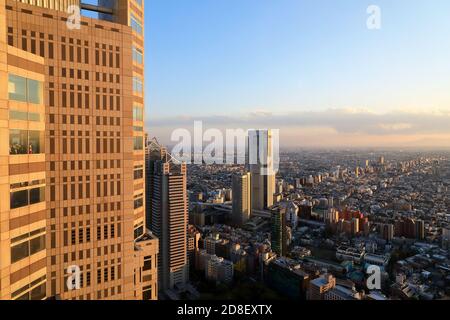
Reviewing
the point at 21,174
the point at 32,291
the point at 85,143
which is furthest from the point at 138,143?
the point at 32,291

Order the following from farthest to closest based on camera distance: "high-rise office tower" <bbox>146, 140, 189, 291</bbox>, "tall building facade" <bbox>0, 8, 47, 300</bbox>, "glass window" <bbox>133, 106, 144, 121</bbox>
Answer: "high-rise office tower" <bbox>146, 140, 189, 291</bbox>, "glass window" <bbox>133, 106, 144, 121</bbox>, "tall building facade" <bbox>0, 8, 47, 300</bbox>

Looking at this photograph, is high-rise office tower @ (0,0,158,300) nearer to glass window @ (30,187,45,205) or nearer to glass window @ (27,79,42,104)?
glass window @ (30,187,45,205)

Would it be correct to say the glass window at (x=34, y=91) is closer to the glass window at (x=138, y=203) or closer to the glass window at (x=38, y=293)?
the glass window at (x=38, y=293)

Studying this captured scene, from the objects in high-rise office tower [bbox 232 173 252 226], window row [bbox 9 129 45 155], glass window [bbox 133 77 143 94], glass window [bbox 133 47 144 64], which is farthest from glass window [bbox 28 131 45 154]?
high-rise office tower [bbox 232 173 252 226]

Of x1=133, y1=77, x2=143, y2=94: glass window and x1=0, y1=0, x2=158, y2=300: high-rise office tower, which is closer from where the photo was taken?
x1=0, y1=0, x2=158, y2=300: high-rise office tower

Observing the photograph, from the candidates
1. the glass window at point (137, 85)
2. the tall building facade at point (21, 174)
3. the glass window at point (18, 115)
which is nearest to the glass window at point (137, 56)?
the glass window at point (137, 85)
